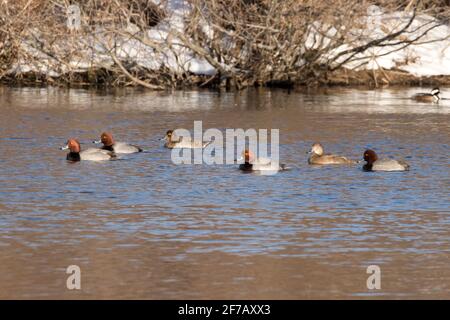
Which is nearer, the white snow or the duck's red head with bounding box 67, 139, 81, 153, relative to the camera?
the duck's red head with bounding box 67, 139, 81, 153

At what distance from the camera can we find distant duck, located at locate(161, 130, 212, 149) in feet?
61.9

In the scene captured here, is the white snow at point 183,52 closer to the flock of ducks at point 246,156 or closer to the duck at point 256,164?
the flock of ducks at point 246,156

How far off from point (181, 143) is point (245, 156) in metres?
2.83

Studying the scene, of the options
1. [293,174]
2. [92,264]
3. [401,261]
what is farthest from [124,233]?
[293,174]

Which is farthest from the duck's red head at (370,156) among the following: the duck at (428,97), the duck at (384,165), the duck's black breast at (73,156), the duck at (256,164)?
the duck at (428,97)

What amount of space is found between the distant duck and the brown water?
31 centimetres

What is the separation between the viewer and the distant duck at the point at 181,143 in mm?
18875

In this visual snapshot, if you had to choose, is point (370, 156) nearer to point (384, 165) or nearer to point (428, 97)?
point (384, 165)

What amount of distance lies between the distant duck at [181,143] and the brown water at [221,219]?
1.02 feet

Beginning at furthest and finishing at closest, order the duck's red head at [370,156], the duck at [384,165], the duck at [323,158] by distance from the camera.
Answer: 1. the duck at [323,158]
2. the duck's red head at [370,156]
3. the duck at [384,165]

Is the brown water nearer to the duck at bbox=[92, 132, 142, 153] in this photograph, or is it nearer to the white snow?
the duck at bbox=[92, 132, 142, 153]

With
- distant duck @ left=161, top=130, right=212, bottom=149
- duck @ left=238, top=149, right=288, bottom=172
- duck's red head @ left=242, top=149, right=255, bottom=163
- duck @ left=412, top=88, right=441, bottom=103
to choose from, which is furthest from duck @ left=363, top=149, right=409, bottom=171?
duck @ left=412, top=88, right=441, bottom=103

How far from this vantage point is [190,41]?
1208 inches

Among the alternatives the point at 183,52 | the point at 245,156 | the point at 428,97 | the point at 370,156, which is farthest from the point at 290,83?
the point at 245,156
